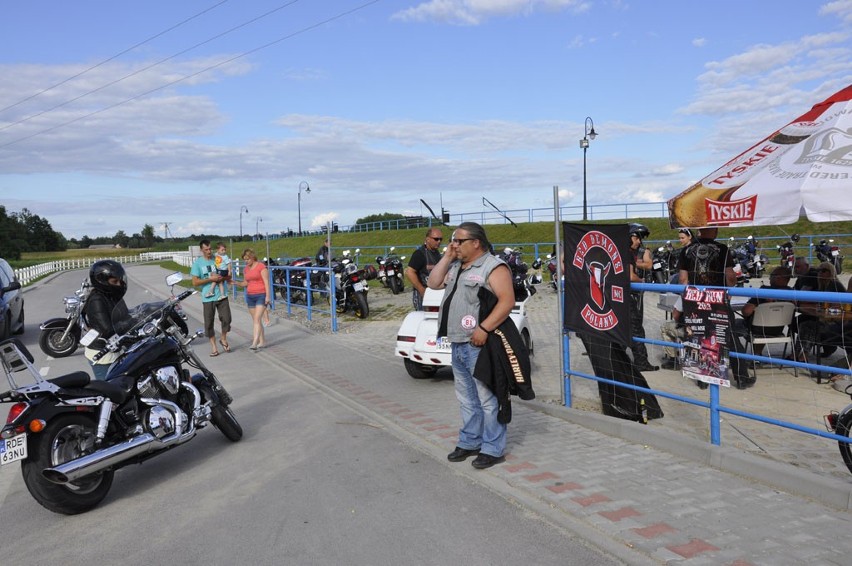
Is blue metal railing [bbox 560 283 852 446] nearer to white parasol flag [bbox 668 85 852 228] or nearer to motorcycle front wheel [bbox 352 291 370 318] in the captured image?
white parasol flag [bbox 668 85 852 228]

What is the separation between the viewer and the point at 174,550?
13.3 ft

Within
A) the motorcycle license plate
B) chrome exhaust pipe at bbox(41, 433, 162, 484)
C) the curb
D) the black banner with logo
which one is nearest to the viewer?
the curb

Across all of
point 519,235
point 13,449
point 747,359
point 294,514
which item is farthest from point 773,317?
point 519,235

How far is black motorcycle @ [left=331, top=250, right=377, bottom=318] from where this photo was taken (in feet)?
51.8

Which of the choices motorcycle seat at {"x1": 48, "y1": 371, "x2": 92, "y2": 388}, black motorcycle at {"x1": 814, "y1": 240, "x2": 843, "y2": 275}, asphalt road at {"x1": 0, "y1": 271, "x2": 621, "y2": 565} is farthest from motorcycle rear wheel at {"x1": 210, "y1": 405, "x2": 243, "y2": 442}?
black motorcycle at {"x1": 814, "y1": 240, "x2": 843, "y2": 275}

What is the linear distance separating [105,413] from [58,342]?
29.6ft

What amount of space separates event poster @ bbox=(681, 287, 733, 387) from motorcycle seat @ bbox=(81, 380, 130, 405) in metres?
4.32

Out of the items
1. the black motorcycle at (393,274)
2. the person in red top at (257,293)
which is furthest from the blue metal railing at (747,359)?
the black motorcycle at (393,274)

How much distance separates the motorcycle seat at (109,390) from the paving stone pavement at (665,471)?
8.19 ft

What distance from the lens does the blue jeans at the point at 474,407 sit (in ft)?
17.2

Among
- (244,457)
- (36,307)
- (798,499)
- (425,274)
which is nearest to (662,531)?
(798,499)

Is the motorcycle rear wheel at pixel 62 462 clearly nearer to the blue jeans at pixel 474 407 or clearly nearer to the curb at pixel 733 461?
the blue jeans at pixel 474 407

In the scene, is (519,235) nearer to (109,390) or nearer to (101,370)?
(101,370)

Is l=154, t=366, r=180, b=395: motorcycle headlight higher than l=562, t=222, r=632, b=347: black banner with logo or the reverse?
the reverse
